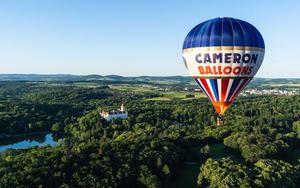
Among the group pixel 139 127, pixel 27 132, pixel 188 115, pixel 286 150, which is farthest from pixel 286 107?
pixel 27 132

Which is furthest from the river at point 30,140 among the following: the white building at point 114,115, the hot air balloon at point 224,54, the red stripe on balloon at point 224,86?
the hot air balloon at point 224,54

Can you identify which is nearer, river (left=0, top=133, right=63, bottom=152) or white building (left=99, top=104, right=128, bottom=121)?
river (left=0, top=133, right=63, bottom=152)

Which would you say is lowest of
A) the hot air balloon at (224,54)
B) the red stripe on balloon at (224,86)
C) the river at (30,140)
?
the river at (30,140)

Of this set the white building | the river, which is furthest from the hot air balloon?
the white building

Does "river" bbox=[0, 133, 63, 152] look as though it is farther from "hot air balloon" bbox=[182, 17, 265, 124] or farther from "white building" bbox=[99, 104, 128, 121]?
"hot air balloon" bbox=[182, 17, 265, 124]

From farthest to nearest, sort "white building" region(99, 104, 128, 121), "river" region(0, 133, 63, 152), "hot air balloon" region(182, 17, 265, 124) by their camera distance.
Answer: "white building" region(99, 104, 128, 121), "river" region(0, 133, 63, 152), "hot air balloon" region(182, 17, 265, 124)

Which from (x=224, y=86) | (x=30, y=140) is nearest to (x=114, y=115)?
(x=30, y=140)

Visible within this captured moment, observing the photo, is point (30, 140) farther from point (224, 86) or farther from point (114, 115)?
point (224, 86)

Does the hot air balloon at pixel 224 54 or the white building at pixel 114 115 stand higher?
the hot air balloon at pixel 224 54

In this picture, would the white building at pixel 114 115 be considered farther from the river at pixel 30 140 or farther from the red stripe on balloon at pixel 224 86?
the red stripe on balloon at pixel 224 86
